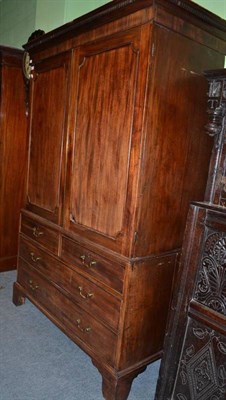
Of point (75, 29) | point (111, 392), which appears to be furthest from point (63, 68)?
point (111, 392)

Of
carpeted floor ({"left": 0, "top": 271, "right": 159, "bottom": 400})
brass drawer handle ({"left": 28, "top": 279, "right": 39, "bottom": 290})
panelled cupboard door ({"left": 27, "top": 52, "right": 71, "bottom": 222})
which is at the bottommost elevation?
carpeted floor ({"left": 0, "top": 271, "right": 159, "bottom": 400})

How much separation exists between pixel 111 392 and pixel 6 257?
1.96 meters

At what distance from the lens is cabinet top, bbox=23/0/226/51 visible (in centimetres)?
134

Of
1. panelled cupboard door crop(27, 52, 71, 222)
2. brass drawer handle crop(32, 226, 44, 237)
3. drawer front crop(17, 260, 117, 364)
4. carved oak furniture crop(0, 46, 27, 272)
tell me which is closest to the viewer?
drawer front crop(17, 260, 117, 364)

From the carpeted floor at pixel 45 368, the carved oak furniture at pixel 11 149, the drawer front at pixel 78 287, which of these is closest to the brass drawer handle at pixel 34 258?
the drawer front at pixel 78 287

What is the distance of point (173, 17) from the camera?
140cm

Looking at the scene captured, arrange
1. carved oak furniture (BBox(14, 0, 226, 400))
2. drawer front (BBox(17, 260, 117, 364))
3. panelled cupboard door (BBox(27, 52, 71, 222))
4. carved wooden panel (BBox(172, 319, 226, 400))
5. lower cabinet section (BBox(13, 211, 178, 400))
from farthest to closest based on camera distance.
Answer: panelled cupboard door (BBox(27, 52, 71, 222)) < drawer front (BBox(17, 260, 117, 364)) < lower cabinet section (BBox(13, 211, 178, 400)) < carved oak furniture (BBox(14, 0, 226, 400)) < carved wooden panel (BBox(172, 319, 226, 400))

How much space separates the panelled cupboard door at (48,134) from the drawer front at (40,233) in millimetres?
89

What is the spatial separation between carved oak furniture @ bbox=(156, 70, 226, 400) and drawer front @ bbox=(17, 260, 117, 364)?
342mm

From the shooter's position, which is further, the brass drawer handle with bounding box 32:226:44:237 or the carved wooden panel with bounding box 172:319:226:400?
the brass drawer handle with bounding box 32:226:44:237

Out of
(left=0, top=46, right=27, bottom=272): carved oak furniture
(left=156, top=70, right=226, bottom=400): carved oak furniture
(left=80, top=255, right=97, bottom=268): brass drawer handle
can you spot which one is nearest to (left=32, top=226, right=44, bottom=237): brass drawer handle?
(left=80, top=255, right=97, bottom=268): brass drawer handle

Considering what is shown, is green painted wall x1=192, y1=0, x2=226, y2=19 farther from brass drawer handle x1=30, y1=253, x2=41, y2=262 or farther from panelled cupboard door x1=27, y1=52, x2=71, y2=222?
brass drawer handle x1=30, y1=253, x2=41, y2=262

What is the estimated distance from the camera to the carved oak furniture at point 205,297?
4.25 feet

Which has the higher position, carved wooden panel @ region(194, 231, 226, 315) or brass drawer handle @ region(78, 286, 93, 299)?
carved wooden panel @ region(194, 231, 226, 315)
